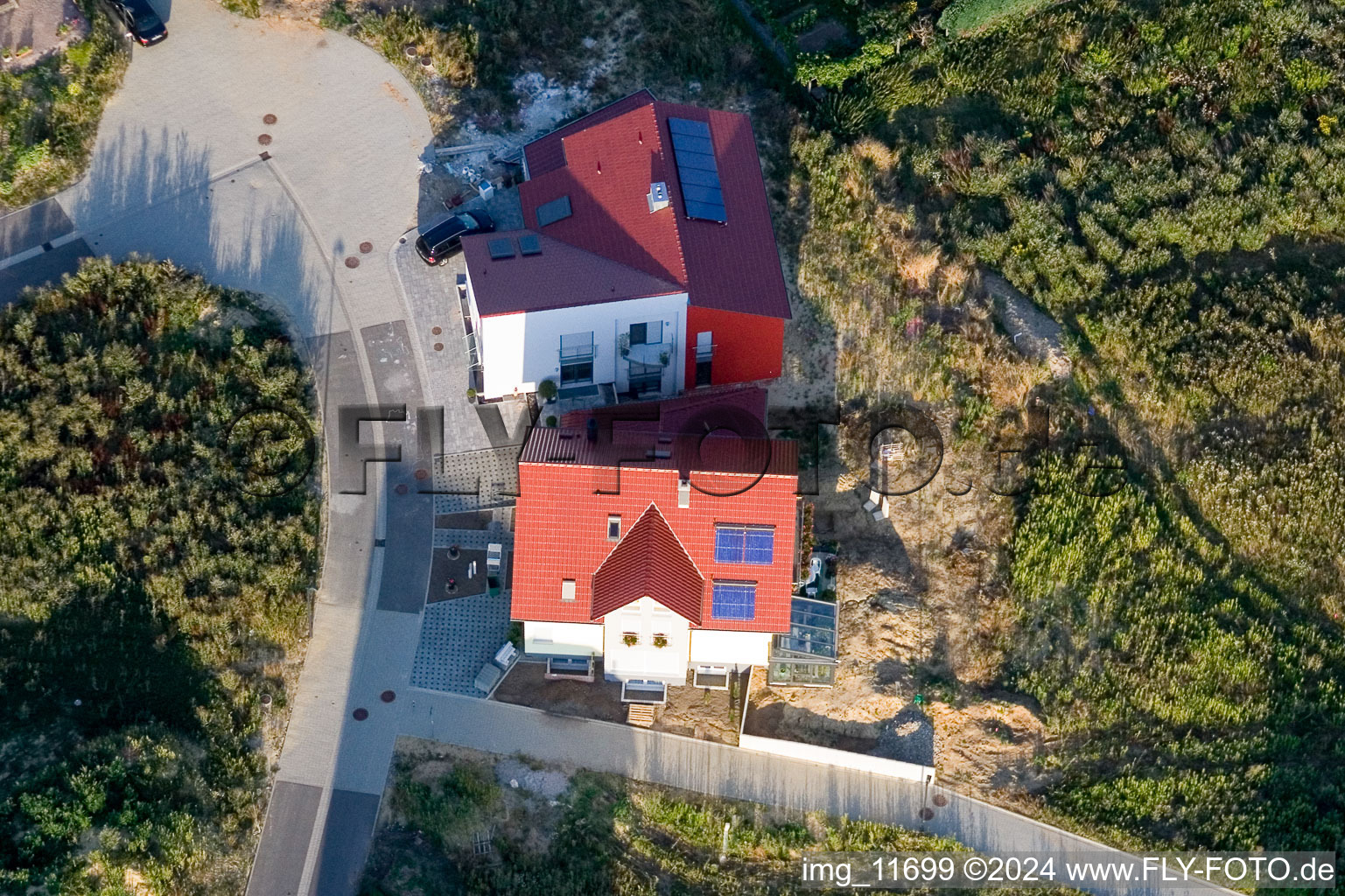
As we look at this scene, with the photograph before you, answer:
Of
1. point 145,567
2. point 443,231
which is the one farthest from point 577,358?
point 145,567

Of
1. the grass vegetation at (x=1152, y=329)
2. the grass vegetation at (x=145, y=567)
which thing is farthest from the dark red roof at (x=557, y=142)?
the grass vegetation at (x=145, y=567)

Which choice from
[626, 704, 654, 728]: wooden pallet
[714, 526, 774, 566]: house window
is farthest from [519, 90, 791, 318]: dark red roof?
[626, 704, 654, 728]: wooden pallet

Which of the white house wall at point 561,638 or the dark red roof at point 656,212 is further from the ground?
the dark red roof at point 656,212

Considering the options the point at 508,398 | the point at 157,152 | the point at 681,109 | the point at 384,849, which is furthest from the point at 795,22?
the point at 384,849

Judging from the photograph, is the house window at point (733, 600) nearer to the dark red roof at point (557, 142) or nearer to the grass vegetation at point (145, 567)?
the grass vegetation at point (145, 567)

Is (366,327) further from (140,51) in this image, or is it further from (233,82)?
(140,51)

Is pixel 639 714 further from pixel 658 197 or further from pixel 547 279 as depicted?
pixel 658 197
